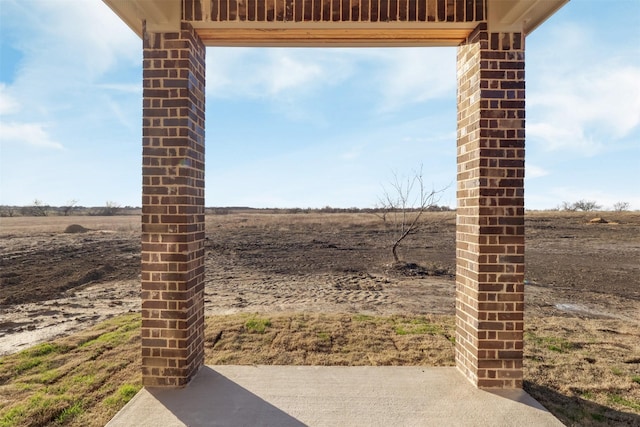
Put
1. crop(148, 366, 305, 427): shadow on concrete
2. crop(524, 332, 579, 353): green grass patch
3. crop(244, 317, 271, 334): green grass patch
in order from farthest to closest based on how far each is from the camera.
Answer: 1. crop(244, 317, 271, 334): green grass patch
2. crop(524, 332, 579, 353): green grass patch
3. crop(148, 366, 305, 427): shadow on concrete

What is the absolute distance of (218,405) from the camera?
267 cm

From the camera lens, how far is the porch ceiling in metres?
2.77

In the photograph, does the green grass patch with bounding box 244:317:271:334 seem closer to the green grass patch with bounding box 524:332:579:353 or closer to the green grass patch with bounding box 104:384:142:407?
the green grass patch with bounding box 104:384:142:407

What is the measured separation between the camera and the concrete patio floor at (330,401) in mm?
2496

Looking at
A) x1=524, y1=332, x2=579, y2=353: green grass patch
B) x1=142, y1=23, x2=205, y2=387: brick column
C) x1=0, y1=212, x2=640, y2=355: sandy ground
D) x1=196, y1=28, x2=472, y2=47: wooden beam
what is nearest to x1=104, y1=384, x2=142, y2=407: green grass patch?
x1=142, y1=23, x2=205, y2=387: brick column

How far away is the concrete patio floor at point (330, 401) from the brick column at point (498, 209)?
1.08 feet

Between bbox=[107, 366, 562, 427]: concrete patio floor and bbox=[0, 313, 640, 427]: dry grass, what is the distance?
1.75 ft

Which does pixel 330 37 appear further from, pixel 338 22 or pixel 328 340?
pixel 328 340

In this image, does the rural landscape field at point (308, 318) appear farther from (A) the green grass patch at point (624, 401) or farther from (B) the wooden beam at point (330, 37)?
(B) the wooden beam at point (330, 37)

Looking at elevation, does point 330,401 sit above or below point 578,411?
above

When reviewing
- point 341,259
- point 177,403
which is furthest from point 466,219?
point 341,259

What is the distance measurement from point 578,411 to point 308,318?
3.41 metres

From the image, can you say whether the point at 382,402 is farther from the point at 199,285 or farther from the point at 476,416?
the point at 199,285

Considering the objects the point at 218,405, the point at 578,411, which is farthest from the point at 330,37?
the point at 578,411
